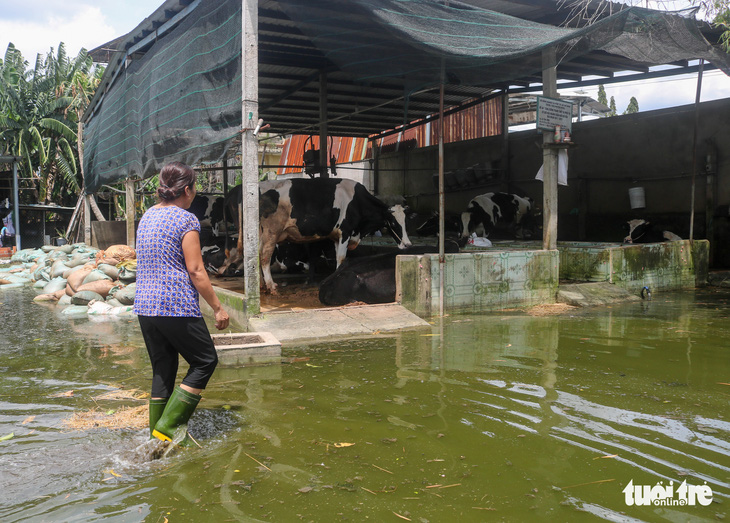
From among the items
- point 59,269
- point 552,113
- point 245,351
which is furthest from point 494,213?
point 245,351

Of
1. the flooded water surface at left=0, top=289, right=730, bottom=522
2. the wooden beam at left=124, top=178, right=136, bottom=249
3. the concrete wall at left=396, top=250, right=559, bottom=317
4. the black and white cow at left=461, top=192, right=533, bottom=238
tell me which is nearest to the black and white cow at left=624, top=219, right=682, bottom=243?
the black and white cow at left=461, top=192, right=533, bottom=238

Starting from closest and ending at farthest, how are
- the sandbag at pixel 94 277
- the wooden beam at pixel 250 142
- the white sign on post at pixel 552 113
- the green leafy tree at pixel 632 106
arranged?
the wooden beam at pixel 250 142 → the white sign on post at pixel 552 113 → the sandbag at pixel 94 277 → the green leafy tree at pixel 632 106

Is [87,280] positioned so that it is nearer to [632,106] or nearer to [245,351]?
[245,351]

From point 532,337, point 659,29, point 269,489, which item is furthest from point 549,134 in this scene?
point 269,489

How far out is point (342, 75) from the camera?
428 inches

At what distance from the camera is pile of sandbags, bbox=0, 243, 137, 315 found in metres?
8.56

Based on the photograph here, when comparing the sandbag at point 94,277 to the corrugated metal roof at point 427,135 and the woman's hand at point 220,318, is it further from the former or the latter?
the woman's hand at point 220,318

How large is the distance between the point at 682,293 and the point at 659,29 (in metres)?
4.37

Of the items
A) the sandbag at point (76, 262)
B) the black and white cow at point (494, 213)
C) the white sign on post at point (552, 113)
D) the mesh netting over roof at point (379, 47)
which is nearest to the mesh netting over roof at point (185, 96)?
the mesh netting over roof at point (379, 47)

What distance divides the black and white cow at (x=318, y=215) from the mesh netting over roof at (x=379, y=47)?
5.74 feet

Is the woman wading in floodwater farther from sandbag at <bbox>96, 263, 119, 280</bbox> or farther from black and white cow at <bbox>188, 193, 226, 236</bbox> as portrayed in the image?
black and white cow at <bbox>188, 193, 226, 236</bbox>

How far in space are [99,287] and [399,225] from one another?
5.02 meters

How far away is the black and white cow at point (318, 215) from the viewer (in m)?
8.92

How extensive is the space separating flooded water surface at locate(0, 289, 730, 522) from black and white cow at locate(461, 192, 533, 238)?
779 centimetres
